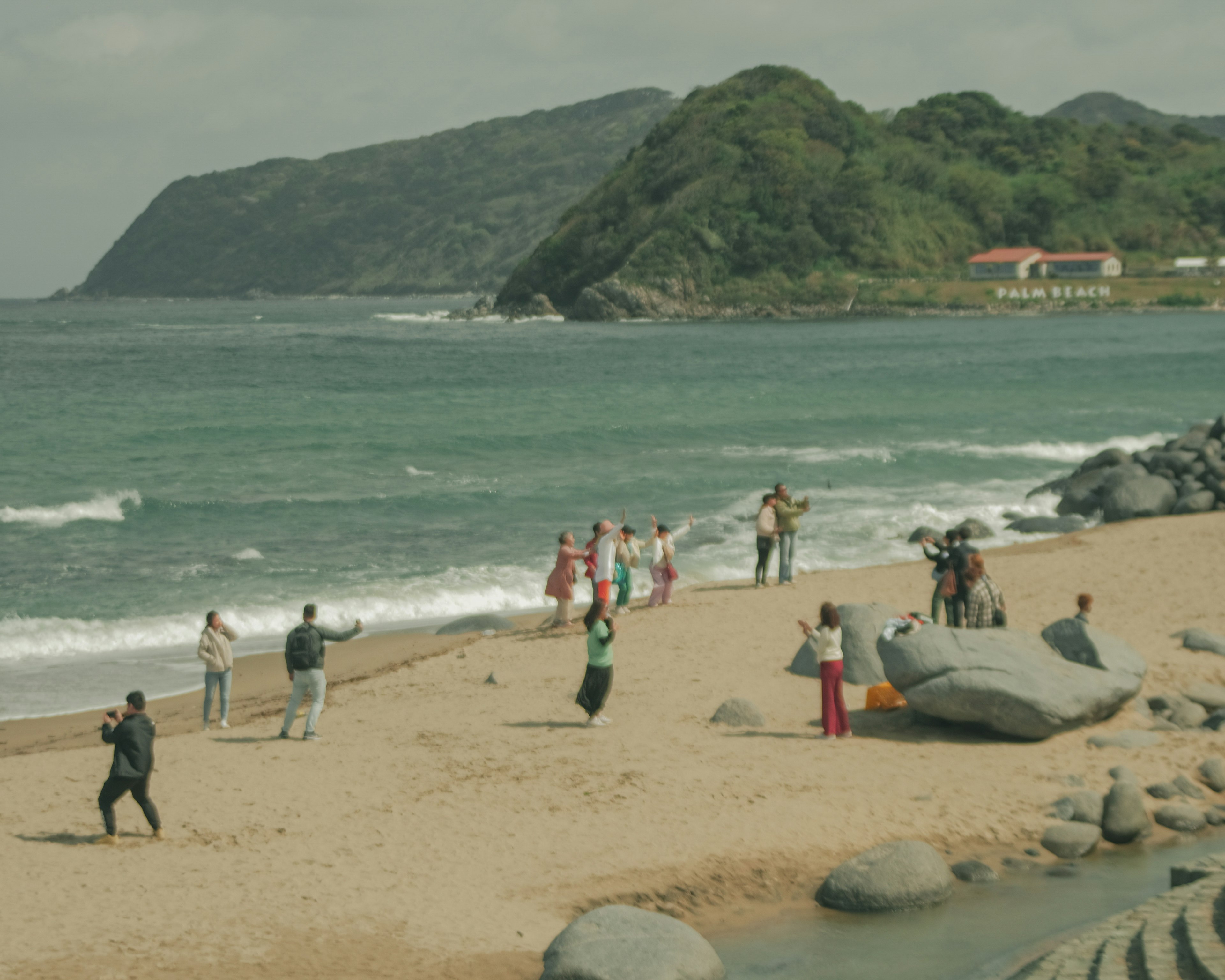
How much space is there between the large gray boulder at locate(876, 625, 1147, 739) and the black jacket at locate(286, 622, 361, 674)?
5772 mm

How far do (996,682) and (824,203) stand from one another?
133 meters

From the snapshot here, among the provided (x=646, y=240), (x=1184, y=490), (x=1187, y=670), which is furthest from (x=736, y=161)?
(x=1187, y=670)

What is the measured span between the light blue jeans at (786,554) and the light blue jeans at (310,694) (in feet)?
30.0

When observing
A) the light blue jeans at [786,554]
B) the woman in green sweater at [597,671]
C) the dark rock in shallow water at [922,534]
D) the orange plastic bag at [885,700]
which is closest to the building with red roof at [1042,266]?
the dark rock in shallow water at [922,534]

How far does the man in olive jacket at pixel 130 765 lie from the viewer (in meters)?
9.78

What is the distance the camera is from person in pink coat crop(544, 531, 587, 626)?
1636cm

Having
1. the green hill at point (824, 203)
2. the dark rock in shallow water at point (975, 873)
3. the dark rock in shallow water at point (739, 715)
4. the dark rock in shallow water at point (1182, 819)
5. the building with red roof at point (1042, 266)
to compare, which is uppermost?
the green hill at point (824, 203)

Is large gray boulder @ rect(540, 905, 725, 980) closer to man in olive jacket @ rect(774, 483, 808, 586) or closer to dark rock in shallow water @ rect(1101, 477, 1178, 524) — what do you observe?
man in olive jacket @ rect(774, 483, 808, 586)

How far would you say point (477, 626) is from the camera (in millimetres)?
18391

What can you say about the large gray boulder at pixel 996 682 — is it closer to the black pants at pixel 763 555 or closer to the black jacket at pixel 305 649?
the black jacket at pixel 305 649

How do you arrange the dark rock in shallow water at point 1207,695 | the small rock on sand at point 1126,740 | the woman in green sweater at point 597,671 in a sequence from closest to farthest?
1. the small rock on sand at point 1126,740
2. the woman in green sweater at point 597,671
3. the dark rock in shallow water at point 1207,695

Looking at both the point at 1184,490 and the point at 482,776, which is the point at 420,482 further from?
the point at 482,776

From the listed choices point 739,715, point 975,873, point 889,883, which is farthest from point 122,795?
point 975,873

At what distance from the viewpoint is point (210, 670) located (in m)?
13.6
